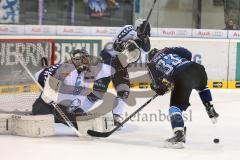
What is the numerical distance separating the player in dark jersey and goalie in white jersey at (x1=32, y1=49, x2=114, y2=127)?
561 mm

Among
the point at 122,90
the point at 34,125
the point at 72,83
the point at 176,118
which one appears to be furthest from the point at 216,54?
the point at 34,125

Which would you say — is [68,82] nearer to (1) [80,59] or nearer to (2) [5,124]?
(1) [80,59]

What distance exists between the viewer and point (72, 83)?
4.61 meters

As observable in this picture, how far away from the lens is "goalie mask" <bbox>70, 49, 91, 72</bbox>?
436cm

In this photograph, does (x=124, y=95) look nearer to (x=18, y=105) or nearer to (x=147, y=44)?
(x=147, y=44)

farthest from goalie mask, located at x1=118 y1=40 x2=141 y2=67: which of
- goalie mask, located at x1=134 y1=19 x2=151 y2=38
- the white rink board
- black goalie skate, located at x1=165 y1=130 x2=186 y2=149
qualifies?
the white rink board

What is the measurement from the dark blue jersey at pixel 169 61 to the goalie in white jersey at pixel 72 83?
0.57 meters

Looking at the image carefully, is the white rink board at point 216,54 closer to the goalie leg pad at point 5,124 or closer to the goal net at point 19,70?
the goal net at point 19,70

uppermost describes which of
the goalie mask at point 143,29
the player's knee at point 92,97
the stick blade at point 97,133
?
the goalie mask at point 143,29

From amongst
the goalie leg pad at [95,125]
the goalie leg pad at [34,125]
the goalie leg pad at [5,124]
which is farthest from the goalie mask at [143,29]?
the goalie leg pad at [5,124]

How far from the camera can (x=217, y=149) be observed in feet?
12.8

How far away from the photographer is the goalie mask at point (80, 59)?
4363 mm

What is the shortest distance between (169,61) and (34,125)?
1.02m

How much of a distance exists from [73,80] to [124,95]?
47 centimetres
